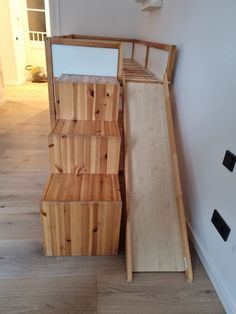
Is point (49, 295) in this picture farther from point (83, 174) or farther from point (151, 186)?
point (151, 186)

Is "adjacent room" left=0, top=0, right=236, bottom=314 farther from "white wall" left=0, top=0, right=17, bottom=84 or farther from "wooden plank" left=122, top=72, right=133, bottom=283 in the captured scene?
"white wall" left=0, top=0, right=17, bottom=84

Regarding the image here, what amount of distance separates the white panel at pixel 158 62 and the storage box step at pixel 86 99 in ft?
1.63

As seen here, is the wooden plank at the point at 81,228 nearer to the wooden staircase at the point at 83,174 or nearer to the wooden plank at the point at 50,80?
the wooden staircase at the point at 83,174

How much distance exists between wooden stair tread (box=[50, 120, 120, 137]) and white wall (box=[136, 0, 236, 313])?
508 millimetres

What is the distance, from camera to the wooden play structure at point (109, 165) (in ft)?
4.12

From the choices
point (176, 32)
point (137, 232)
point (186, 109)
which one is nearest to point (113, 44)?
point (176, 32)

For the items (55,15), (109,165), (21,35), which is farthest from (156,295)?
(21,35)

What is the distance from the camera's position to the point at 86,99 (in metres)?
1.54

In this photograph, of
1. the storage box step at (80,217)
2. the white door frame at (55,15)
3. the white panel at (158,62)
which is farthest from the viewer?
the white door frame at (55,15)

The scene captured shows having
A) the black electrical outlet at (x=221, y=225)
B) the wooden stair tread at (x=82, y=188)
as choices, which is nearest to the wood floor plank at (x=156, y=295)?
the black electrical outlet at (x=221, y=225)

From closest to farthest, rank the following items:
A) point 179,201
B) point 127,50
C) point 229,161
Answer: point 229,161
point 179,201
point 127,50

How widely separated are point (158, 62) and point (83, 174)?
3.93 ft

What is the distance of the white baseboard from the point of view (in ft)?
3.56

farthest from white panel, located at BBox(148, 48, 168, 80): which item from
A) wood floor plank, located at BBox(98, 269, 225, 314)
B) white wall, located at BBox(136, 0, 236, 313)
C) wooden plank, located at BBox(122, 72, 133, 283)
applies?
wood floor plank, located at BBox(98, 269, 225, 314)
